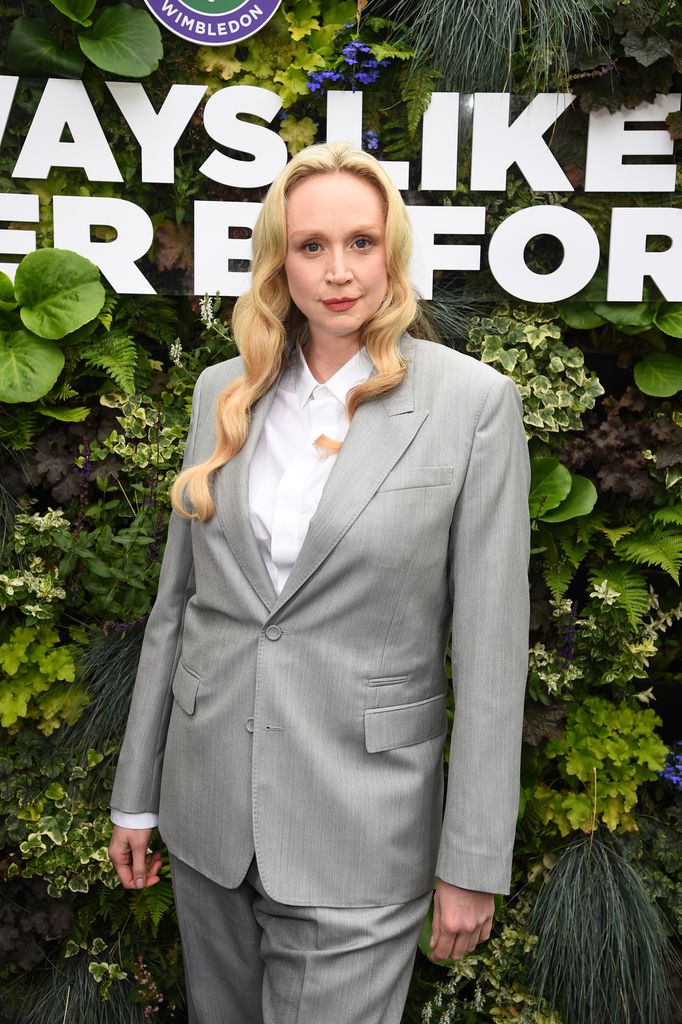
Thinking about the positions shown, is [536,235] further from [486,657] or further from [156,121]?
[486,657]

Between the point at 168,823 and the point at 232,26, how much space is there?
7.04 feet

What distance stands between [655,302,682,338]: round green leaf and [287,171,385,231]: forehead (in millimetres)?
1322

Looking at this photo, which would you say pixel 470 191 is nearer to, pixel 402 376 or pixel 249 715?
pixel 402 376

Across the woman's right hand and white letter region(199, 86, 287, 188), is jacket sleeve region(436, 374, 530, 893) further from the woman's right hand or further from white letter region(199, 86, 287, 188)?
white letter region(199, 86, 287, 188)

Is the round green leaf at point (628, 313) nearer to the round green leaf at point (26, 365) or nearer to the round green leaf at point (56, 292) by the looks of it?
the round green leaf at point (56, 292)

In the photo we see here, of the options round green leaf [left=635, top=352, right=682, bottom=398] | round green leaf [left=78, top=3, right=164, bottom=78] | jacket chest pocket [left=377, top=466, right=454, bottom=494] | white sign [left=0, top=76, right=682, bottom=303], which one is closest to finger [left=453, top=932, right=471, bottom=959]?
jacket chest pocket [left=377, top=466, right=454, bottom=494]

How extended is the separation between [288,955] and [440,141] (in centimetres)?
210

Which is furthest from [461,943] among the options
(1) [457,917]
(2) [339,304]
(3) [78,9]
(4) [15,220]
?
(3) [78,9]

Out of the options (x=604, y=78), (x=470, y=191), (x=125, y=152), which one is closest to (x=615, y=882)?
(x=470, y=191)

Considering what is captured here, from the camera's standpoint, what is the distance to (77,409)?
274 cm

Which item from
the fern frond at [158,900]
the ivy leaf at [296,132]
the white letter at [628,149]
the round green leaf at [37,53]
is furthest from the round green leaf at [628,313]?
the fern frond at [158,900]

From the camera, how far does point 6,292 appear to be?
2682 millimetres

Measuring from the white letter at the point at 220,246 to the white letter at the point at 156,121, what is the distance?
0.51ft

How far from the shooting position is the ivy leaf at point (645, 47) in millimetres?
2521
